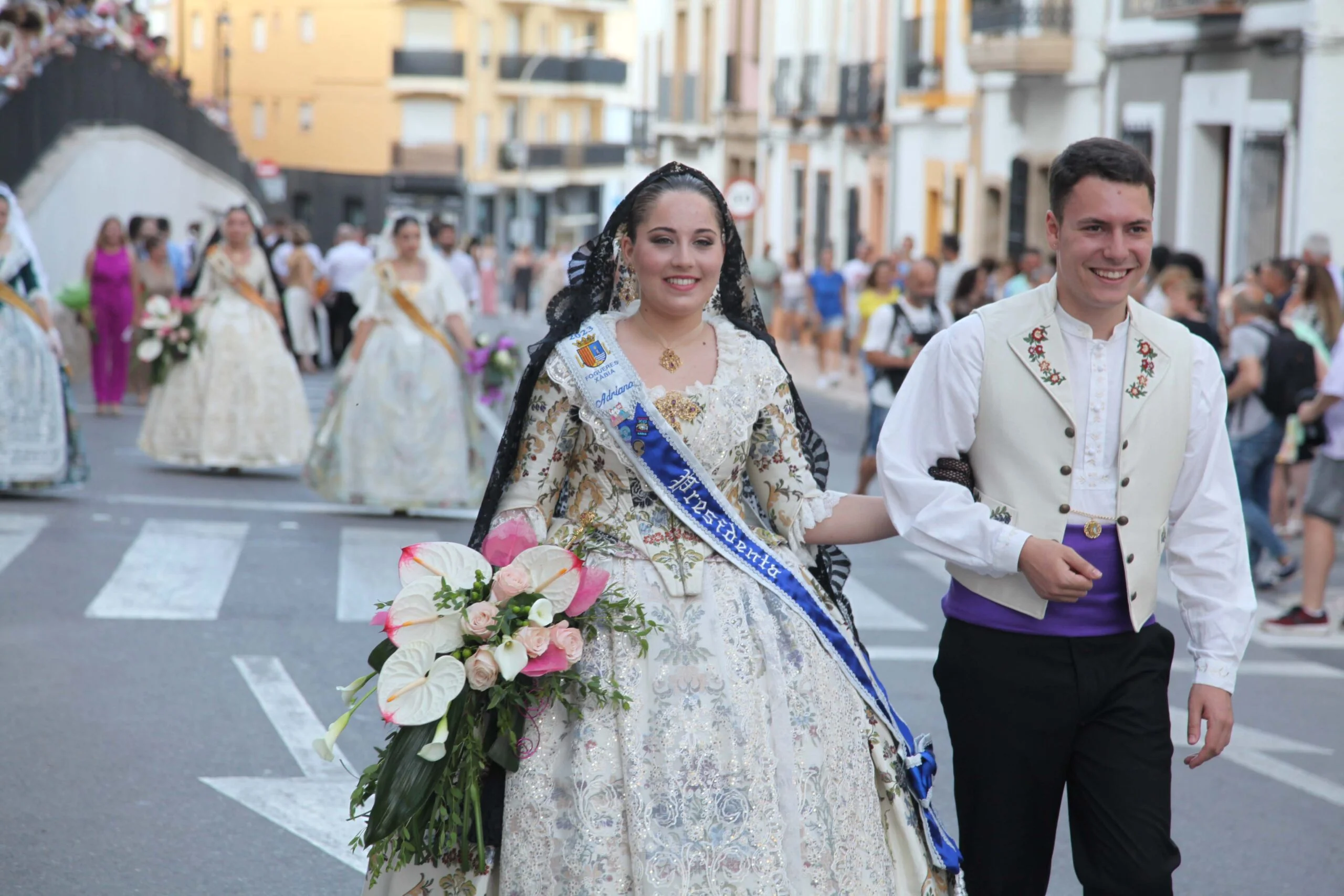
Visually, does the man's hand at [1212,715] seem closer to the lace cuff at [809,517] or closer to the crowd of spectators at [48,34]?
the lace cuff at [809,517]

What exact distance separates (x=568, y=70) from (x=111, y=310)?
189 ft

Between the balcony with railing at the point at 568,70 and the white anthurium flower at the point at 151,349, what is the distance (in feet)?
Result: 188

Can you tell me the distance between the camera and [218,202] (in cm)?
4019

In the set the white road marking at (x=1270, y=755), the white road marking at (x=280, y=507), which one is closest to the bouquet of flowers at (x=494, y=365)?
the white road marking at (x=280, y=507)

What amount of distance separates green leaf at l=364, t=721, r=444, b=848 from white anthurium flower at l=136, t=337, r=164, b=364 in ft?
34.4

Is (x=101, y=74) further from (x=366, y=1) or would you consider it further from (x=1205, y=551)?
(x=366, y=1)

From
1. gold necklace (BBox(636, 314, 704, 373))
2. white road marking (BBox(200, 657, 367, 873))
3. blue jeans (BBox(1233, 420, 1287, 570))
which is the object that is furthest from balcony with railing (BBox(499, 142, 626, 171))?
gold necklace (BBox(636, 314, 704, 373))

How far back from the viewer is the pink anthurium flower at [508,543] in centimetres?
394

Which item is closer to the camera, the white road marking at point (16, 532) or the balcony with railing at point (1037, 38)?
the white road marking at point (16, 532)

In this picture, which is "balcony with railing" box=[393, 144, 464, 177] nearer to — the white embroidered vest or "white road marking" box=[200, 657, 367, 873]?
"white road marking" box=[200, 657, 367, 873]

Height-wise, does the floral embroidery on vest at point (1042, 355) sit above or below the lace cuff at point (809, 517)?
above

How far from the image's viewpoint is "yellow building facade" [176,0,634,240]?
6706cm

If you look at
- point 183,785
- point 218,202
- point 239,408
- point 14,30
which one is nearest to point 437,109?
point 218,202

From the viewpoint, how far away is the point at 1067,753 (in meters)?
3.89
